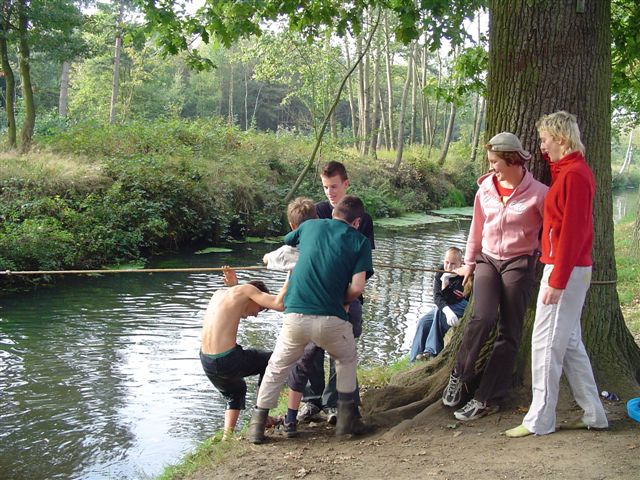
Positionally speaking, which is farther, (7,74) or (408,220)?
(408,220)

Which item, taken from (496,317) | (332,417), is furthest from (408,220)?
(496,317)

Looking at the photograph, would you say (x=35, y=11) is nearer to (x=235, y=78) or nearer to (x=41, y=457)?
(x=41, y=457)

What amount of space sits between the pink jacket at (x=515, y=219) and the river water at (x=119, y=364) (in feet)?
10.6

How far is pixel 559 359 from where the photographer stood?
4.59 meters

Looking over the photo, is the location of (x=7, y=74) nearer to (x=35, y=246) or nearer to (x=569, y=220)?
(x=35, y=246)

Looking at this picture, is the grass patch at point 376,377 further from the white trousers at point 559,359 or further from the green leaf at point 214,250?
the green leaf at point 214,250

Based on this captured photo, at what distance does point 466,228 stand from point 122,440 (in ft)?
71.1

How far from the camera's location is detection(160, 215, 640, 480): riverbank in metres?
4.21

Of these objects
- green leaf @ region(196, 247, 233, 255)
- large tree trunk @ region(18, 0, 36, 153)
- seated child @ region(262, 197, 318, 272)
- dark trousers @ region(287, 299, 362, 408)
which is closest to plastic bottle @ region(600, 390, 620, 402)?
dark trousers @ region(287, 299, 362, 408)

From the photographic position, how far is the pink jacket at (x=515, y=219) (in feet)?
16.1

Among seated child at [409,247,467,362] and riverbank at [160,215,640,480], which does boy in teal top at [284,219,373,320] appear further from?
seated child at [409,247,467,362]

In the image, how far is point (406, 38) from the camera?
8.88 metres

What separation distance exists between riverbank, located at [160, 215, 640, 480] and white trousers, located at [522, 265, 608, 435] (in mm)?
121

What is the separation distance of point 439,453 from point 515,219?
1.57m
